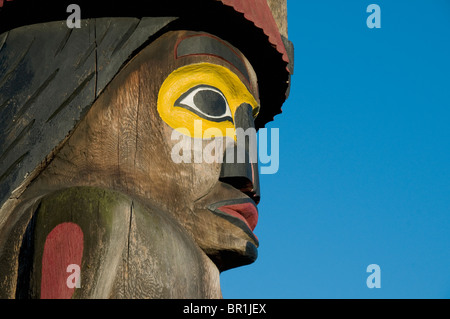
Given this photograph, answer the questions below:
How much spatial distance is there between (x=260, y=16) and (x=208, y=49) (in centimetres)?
36

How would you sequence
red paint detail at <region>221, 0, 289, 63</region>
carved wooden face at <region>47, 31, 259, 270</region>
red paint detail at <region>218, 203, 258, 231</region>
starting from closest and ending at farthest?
carved wooden face at <region>47, 31, 259, 270</region>
red paint detail at <region>218, 203, 258, 231</region>
red paint detail at <region>221, 0, 289, 63</region>

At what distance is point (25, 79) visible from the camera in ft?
10.8

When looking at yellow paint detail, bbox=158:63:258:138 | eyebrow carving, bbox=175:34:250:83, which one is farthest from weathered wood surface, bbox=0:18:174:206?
yellow paint detail, bbox=158:63:258:138

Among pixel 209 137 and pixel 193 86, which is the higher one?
pixel 193 86

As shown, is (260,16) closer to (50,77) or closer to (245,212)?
(245,212)

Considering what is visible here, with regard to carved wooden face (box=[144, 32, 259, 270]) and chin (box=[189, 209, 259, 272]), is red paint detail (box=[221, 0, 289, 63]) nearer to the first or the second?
carved wooden face (box=[144, 32, 259, 270])

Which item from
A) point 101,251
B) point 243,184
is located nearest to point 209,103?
point 243,184

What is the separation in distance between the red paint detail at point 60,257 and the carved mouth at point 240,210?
2.32 feet

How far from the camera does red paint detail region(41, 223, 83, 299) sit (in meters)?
2.78

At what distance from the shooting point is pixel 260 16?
381cm

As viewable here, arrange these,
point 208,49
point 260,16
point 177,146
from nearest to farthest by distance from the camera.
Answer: point 177,146 → point 208,49 → point 260,16

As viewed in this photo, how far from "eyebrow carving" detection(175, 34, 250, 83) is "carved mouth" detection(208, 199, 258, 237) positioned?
0.71 meters

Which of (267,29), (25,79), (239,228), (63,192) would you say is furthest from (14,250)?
(267,29)
